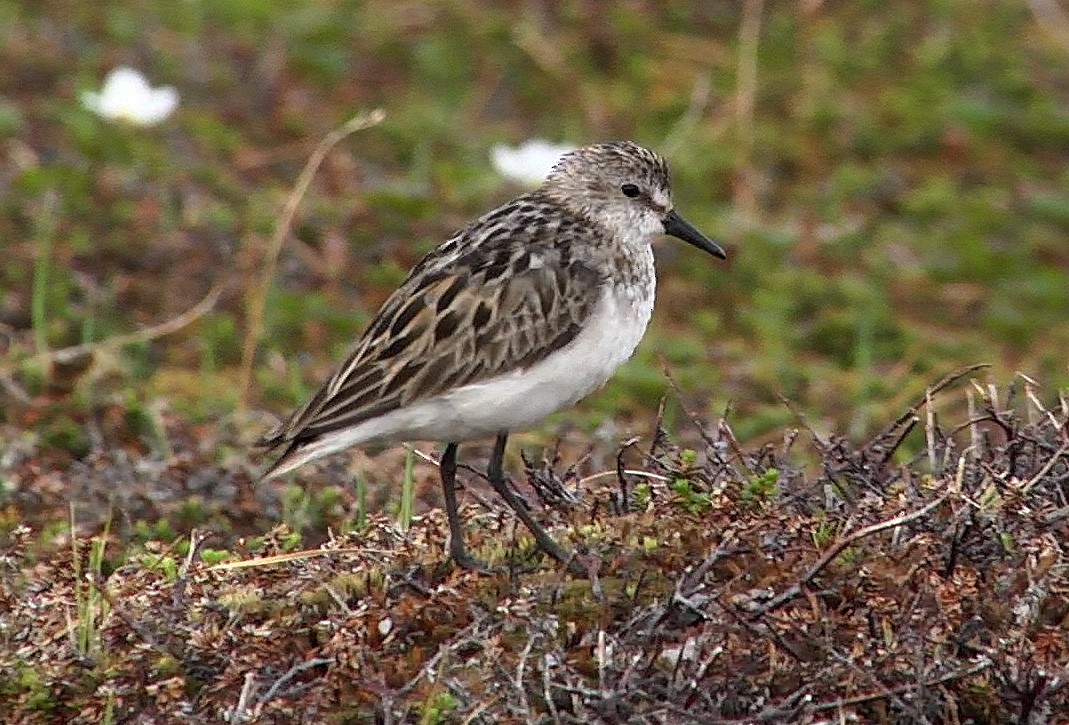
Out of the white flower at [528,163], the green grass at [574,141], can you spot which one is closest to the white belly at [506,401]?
the green grass at [574,141]

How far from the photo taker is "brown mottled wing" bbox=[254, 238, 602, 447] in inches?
220

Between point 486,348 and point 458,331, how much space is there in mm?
95

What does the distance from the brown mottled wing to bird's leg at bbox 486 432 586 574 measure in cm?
24

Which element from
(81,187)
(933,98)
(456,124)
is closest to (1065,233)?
(933,98)

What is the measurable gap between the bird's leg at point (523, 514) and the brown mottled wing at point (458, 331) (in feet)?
0.79

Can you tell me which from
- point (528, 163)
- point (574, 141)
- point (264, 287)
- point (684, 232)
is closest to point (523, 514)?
point (684, 232)

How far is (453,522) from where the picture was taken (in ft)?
17.7

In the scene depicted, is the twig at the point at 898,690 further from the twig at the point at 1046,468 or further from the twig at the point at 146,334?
the twig at the point at 146,334

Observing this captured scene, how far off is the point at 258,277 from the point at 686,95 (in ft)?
10.6

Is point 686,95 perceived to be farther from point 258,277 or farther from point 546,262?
point 546,262

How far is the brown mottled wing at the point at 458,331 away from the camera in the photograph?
220 inches

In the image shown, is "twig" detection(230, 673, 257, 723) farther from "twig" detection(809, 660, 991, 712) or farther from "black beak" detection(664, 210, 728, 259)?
"black beak" detection(664, 210, 728, 259)

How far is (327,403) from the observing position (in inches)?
222

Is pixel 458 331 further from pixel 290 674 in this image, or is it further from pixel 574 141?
pixel 574 141
